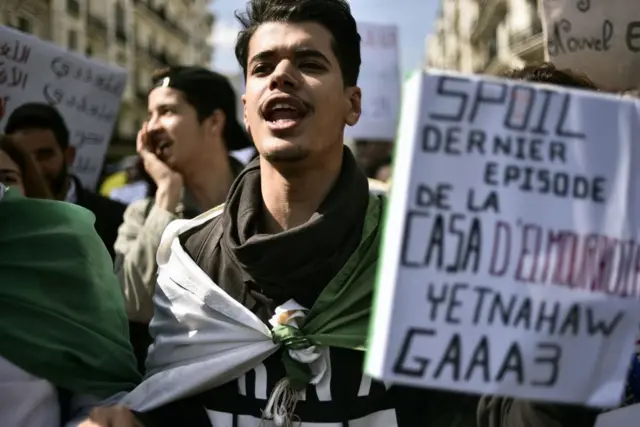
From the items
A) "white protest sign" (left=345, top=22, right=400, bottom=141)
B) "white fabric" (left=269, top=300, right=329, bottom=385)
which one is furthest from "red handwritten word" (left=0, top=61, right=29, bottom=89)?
"white protest sign" (left=345, top=22, right=400, bottom=141)

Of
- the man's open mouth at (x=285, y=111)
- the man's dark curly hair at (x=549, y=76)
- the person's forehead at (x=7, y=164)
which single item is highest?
the man's dark curly hair at (x=549, y=76)

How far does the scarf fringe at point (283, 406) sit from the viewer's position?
1957 mm

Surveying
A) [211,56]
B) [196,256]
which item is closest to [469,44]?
[211,56]

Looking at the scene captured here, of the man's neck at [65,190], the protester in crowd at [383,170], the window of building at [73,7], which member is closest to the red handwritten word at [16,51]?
the man's neck at [65,190]

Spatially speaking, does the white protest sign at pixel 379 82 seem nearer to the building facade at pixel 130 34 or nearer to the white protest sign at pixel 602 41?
the white protest sign at pixel 602 41

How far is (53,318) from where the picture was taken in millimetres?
2180

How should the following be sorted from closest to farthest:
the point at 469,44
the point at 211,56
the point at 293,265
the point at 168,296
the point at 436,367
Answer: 1. the point at 436,367
2. the point at 293,265
3. the point at 168,296
4. the point at 469,44
5. the point at 211,56

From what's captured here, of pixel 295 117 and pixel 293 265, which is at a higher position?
pixel 295 117

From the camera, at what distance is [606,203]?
1625 mm

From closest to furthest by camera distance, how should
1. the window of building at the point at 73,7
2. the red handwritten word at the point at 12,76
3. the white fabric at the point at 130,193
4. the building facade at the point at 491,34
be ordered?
the red handwritten word at the point at 12,76 → the white fabric at the point at 130,193 → the building facade at the point at 491,34 → the window of building at the point at 73,7

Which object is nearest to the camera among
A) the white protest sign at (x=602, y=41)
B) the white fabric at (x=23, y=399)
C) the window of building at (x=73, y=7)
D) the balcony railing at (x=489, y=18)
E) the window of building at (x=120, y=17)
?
the white fabric at (x=23, y=399)

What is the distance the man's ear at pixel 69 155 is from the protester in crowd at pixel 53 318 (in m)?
1.65

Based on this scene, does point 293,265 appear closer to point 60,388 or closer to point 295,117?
point 295,117

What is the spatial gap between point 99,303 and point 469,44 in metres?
41.5
